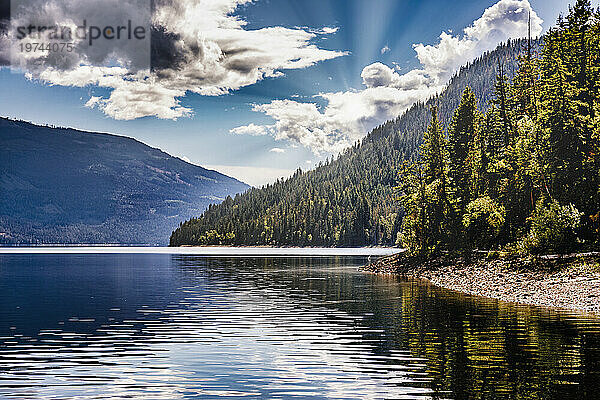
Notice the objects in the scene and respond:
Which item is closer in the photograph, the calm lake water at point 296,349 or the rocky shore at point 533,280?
the calm lake water at point 296,349

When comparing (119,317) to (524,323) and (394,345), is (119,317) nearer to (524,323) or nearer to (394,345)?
(394,345)

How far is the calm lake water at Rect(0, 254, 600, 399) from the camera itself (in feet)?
Result: 54.6

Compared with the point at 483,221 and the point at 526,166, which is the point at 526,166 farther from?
the point at 483,221

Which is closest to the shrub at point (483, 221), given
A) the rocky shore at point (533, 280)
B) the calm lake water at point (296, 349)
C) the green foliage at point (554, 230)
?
the rocky shore at point (533, 280)

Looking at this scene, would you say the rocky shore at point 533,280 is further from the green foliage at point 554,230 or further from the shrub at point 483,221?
the shrub at point 483,221

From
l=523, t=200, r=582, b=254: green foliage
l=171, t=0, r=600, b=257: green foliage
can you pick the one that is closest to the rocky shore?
l=523, t=200, r=582, b=254: green foliage

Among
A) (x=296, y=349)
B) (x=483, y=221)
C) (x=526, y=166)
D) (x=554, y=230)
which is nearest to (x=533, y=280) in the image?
(x=554, y=230)

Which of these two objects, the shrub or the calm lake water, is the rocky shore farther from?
the calm lake water

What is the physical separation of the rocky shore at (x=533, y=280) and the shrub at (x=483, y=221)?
3.36 meters

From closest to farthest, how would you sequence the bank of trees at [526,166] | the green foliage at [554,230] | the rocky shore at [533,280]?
the rocky shore at [533,280], the green foliage at [554,230], the bank of trees at [526,166]

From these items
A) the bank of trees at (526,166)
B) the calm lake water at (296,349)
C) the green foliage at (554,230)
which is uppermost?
the bank of trees at (526,166)

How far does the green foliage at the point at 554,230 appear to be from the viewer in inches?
1983

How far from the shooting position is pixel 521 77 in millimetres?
73062

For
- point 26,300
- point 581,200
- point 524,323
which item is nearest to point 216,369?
point 524,323
